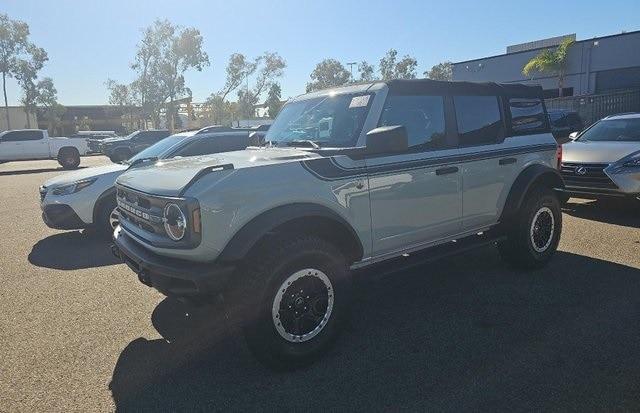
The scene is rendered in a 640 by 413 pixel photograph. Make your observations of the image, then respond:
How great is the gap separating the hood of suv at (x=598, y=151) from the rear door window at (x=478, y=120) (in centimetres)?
370

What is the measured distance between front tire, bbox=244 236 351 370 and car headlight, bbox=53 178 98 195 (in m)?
4.76

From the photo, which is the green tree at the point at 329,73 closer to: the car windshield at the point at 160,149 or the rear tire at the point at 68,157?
the rear tire at the point at 68,157

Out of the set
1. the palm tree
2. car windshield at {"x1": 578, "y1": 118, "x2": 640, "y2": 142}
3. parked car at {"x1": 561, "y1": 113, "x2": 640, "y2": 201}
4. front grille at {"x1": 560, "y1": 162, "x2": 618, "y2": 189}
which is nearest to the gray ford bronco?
parked car at {"x1": 561, "y1": 113, "x2": 640, "y2": 201}

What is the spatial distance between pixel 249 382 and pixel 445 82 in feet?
10.6

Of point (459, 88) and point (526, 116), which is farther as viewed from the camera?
point (526, 116)

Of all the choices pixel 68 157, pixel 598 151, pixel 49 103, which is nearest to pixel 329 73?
pixel 49 103

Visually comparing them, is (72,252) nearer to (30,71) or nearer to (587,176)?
(587,176)

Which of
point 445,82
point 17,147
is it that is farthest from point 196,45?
point 445,82

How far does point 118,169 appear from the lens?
7098 mm

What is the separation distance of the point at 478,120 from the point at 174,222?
10.4 ft

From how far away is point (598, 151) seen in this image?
25.3ft

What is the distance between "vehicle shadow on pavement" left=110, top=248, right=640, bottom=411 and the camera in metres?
2.91

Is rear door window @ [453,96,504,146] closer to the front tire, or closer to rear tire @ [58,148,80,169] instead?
the front tire

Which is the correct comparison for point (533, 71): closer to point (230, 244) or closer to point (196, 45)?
point (196, 45)
